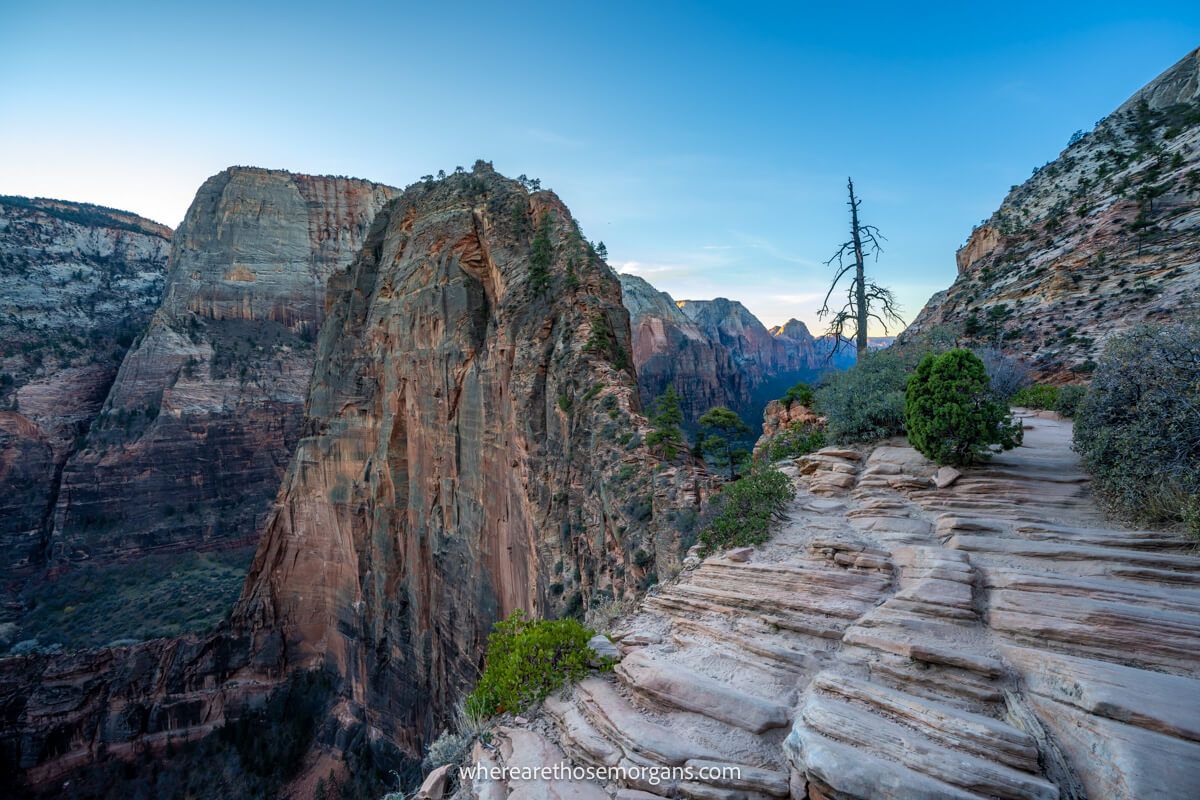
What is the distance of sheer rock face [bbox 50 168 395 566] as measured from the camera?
43438mm

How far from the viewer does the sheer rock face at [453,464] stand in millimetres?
13227

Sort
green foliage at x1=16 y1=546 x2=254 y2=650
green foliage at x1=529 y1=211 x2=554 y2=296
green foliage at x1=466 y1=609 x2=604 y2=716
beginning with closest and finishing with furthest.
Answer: green foliage at x1=466 y1=609 x2=604 y2=716, green foliage at x1=529 y1=211 x2=554 y2=296, green foliage at x1=16 y1=546 x2=254 y2=650

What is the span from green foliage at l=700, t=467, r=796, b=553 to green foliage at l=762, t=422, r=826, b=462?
10.8ft

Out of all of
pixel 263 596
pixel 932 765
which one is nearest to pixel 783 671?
pixel 932 765

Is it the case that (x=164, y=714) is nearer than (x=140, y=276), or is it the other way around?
(x=164, y=714)

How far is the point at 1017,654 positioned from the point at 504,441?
14542 millimetres

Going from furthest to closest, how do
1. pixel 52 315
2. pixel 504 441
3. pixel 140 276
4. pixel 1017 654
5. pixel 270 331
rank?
pixel 140 276
pixel 270 331
pixel 52 315
pixel 504 441
pixel 1017 654

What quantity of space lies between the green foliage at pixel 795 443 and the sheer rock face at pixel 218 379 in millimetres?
51345

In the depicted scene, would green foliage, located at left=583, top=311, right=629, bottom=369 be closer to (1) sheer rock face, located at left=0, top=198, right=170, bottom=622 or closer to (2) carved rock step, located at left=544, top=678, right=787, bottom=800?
(2) carved rock step, located at left=544, top=678, right=787, bottom=800

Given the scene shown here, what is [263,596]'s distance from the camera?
28.0 metres

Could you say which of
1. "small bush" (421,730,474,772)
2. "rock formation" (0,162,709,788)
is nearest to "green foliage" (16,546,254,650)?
"rock formation" (0,162,709,788)

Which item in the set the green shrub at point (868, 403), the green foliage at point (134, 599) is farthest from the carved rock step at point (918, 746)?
the green foliage at point (134, 599)

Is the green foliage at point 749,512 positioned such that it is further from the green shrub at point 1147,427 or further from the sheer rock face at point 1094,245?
the sheer rock face at point 1094,245

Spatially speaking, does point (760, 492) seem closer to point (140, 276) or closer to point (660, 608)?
point (660, 608)
